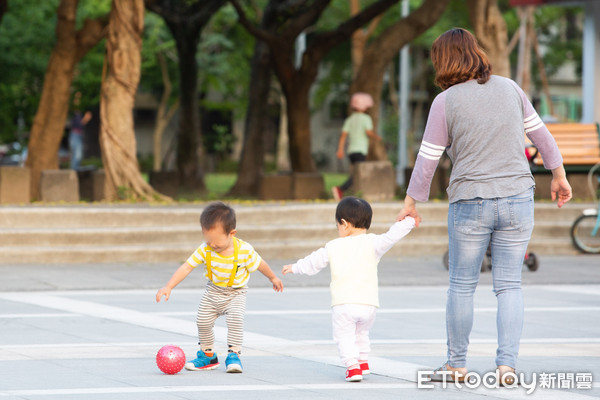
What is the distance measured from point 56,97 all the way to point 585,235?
875cm

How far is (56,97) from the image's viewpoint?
18359 millimetres

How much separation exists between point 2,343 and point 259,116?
14399 millimetres

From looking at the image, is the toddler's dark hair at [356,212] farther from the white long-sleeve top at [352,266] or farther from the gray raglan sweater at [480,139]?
the gray raglan sweater at [480,139]

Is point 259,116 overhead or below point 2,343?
overhead

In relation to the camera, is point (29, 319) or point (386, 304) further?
point (386, 304)

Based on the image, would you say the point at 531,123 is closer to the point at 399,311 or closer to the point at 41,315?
the point at 399,311

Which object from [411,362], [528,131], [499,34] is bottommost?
[411,362]

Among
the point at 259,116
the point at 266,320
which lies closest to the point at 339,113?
the point at 259,116

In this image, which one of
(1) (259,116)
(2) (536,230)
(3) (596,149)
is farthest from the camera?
(1) (259,116)


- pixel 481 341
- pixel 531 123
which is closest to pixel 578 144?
pixel 481 341

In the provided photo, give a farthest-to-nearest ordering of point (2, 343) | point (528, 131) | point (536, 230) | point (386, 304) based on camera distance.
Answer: point (536, 230) → point (386, 304) → point (2, 343) → point (528, 131)

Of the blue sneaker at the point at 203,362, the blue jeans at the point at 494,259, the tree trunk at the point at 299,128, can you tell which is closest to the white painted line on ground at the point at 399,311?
the blue sneaker at the point at 203,362

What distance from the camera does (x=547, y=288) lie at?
464 inches

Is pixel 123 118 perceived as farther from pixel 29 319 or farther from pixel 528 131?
pixel 528 131
